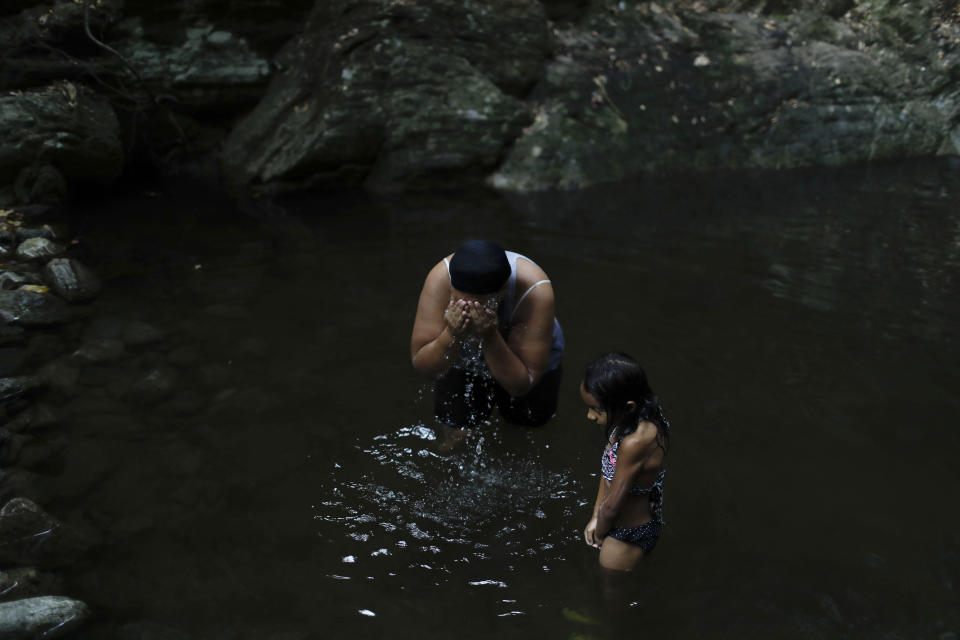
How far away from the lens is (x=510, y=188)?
365 inches

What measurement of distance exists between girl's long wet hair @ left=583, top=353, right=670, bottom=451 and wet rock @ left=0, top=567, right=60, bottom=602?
2463mm

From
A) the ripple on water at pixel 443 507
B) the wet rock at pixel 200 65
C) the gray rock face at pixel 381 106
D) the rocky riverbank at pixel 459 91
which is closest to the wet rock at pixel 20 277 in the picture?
the rocky riverbank at pixel 459 91

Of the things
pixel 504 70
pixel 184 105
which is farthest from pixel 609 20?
pixel 184 105

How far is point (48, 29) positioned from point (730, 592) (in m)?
8.63

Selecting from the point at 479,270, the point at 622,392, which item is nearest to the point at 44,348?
the point at 479,270

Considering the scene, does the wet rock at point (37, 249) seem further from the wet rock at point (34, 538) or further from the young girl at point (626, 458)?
the young girl at point (626, 458)

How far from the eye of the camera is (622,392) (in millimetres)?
2879

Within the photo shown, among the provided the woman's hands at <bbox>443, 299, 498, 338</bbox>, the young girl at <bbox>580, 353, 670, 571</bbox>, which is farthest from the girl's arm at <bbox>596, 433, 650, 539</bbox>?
the woman's hands at <bbox>443, 299, 498, 338</bbox>

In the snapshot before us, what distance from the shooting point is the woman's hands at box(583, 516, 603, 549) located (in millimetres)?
3258

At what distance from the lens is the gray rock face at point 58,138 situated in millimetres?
7125

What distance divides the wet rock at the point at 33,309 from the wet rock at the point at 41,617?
→ 2861 millimetres

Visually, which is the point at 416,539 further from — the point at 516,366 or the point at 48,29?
the point at 48,29

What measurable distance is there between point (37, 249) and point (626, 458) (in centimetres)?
554

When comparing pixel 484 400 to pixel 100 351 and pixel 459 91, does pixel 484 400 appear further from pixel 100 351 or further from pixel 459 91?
pixel 459 91
